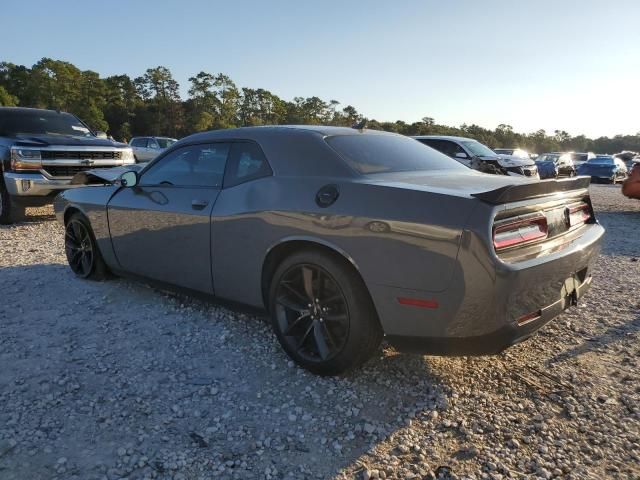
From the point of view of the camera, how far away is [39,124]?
8.86 metres

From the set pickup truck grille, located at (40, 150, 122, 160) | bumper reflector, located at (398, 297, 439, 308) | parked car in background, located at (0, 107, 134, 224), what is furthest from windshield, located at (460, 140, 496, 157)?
bumper reflector, located at (398, 297, 439, 308)

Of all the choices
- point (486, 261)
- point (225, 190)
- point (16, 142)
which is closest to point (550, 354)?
point (486, 261)

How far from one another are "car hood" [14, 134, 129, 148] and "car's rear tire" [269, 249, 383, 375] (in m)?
6.47

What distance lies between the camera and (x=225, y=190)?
3.54 meters

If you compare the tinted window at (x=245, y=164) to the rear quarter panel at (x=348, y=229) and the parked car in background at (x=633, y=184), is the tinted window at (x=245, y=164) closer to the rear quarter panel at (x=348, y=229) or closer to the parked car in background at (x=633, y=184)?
the rear quarter panel at (x=348, y=229)

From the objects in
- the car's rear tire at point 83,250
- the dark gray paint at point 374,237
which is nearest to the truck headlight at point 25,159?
the car's rear tire at point 83,250

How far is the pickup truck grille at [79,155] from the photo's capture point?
7.91m

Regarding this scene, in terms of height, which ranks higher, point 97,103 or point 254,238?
point 97,103

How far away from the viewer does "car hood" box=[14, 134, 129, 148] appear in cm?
784

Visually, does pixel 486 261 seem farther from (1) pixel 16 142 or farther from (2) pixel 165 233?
(1) pixel 16 142

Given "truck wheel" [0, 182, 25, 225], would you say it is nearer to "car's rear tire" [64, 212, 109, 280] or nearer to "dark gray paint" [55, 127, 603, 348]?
"car's rear tire" [64, 212, 109, 280]

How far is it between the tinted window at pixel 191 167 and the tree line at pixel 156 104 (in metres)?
45.8

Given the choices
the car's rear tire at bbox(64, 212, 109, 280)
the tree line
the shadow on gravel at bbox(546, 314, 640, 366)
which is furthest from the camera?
the tree line

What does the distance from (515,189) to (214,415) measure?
1.95 metres
